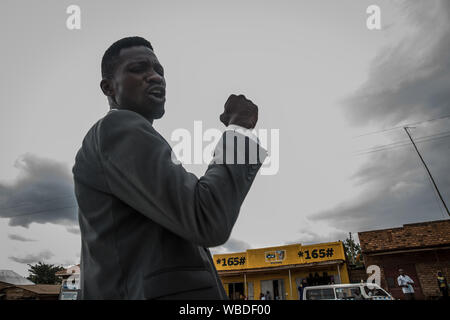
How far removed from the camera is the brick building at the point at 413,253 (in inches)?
562

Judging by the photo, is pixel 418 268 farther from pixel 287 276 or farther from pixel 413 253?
pixel 287 276

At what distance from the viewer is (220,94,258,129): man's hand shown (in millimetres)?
1035

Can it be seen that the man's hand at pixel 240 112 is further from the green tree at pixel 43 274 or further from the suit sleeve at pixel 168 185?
the green tree at pixel 43 274

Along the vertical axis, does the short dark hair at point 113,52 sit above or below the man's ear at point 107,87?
above

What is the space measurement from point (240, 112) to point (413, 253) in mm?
18031

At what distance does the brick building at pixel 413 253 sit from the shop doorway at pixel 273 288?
6239 millimetres

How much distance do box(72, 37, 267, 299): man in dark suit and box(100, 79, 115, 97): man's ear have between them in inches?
12.2

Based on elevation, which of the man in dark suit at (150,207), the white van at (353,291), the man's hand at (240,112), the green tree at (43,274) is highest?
the green tree at (43,274)

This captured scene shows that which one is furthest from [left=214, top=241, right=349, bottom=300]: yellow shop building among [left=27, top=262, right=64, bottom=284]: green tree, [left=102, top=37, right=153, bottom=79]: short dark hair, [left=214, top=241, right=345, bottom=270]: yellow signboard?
[left=27, top=262, right=64, bottom=284]: green tree

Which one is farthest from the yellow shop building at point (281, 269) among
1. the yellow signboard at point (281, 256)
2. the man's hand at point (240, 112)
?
the man's hand at point (240, 112)

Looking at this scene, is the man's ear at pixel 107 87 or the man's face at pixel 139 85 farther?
the man's ear at pixel 107 87

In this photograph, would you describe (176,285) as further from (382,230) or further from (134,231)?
(382,230)

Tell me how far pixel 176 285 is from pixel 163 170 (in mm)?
326

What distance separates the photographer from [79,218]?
1.09m
